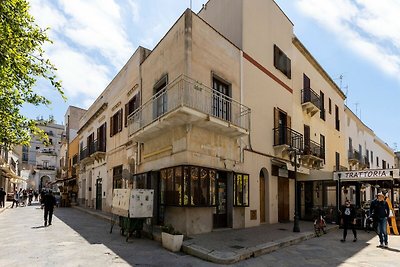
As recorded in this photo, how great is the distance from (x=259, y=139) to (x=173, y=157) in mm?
4772

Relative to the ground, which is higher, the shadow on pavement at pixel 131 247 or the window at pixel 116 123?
the window at pixel 116 123

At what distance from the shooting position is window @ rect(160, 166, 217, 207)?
1132 cm

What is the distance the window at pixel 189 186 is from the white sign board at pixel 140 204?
86 cm

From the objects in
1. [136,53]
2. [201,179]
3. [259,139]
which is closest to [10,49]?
[201,179]

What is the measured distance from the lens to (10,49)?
8906mm

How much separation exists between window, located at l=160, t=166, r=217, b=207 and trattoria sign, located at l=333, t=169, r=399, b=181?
25.6ft

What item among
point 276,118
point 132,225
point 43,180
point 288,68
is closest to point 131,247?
point 132,225

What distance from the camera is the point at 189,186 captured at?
11.3m

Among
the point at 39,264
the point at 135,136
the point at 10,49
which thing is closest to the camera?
the point at 39,264

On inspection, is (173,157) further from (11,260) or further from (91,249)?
(11,260)

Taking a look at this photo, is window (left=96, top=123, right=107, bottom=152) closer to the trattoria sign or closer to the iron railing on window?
the iron railing on window

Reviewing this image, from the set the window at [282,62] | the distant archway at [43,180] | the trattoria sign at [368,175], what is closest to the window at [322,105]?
the window at [282,62]

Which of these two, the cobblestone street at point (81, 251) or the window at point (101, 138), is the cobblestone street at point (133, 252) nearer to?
the cobblestone street at point (81, 251)

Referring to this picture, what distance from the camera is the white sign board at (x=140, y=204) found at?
1101 cm
